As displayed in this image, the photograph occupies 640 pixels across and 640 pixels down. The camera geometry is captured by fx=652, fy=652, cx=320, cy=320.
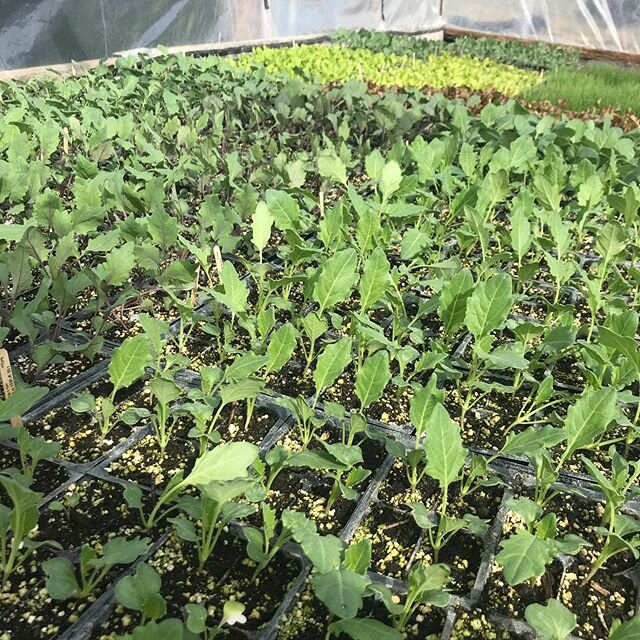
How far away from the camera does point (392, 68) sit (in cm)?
699

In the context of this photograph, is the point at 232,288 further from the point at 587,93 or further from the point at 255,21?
the point at 255,21

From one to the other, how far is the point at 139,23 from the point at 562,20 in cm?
831

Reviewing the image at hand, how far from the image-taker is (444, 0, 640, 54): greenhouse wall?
11102 mm

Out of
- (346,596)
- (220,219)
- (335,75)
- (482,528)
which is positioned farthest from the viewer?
(335,75)

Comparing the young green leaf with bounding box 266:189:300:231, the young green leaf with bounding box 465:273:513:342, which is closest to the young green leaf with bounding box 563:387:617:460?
the young green leaf with bounding box 465:273:513:342

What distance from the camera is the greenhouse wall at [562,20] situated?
1110 centimetres

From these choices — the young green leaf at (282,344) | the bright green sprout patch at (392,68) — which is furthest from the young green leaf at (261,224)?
the bright green sprout patch at (392,68)

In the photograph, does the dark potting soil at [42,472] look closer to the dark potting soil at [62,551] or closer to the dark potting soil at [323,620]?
the dark potting soil at [62,551]

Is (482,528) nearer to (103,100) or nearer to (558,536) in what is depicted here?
(558,536)

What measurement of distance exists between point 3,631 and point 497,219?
7.73ft

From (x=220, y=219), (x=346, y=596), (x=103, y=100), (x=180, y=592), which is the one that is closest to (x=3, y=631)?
(x=180, y=592)

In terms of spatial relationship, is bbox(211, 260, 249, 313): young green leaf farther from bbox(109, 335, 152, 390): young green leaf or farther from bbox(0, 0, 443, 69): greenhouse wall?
bbox(0, 0, 443, 69): greenhouse wall

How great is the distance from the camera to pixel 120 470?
1266mm

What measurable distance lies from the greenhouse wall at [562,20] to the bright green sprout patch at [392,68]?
14.6 ft
